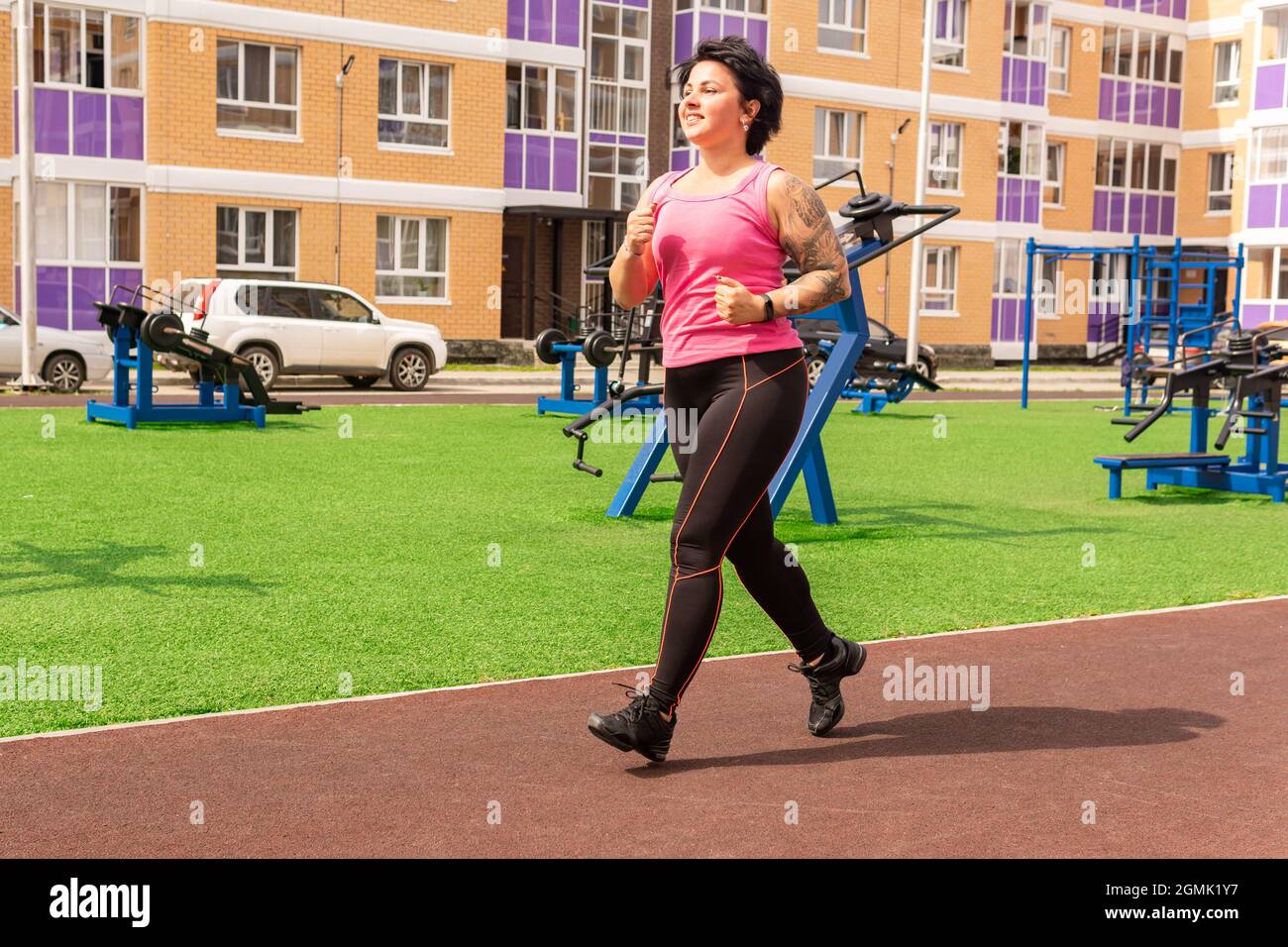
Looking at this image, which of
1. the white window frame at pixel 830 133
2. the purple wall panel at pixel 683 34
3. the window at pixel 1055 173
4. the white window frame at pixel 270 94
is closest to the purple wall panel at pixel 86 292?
the white window frame at pixel 270 94

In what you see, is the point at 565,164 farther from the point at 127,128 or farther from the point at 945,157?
the point at 945,157

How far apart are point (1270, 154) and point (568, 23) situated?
24450mm

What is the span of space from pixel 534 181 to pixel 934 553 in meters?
28.5

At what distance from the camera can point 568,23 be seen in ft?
122

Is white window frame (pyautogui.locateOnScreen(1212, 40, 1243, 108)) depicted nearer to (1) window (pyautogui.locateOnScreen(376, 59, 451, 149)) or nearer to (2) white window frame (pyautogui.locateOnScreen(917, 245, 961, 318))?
(2) white window frame (pyautogui.locateOnScreen(917, 245, 961, 318))

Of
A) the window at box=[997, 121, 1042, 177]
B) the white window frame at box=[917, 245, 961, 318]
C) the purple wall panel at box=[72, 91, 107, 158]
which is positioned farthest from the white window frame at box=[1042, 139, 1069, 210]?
the purple wall panel at box=[72, 91, 107, 158]

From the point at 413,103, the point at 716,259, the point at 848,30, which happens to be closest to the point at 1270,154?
the point at 848,30

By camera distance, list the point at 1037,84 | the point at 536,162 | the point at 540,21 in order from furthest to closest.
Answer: the point at 1037,84, the point at 536,162, the point at 540,21

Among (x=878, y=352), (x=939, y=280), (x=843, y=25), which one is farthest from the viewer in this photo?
(x=939, y=280)

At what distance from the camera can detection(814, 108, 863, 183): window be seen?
41.6 meters

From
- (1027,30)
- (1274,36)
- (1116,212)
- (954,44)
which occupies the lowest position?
(1116,212)

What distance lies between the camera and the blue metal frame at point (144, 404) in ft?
55.7

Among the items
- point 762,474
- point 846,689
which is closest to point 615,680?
point 846,689

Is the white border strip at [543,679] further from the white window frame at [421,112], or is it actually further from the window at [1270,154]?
the window at [1270,154]
